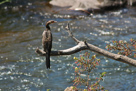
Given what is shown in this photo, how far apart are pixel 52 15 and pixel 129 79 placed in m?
8.43

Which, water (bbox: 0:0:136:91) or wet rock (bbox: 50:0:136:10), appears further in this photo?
wet rock (bbox: 50:0:136:10)

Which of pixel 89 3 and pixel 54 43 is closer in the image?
pixel 54 43

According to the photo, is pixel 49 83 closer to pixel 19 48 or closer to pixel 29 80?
pixel 29 80

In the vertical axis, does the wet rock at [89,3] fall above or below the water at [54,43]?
above

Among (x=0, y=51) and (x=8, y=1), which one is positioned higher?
(x=8, y=1)

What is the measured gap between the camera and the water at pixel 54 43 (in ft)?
26.7

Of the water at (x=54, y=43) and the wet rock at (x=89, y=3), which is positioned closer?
the water at (x=54, y=43)

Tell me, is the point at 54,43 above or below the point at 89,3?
below

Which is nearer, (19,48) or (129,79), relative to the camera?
(129,79)

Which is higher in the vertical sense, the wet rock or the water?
the wet rock

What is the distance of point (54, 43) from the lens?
11.2 m

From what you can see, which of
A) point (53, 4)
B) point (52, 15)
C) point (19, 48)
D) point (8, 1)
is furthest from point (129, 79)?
point (8, 1)

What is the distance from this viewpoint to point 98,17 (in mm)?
14836

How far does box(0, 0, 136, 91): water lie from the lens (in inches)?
320
